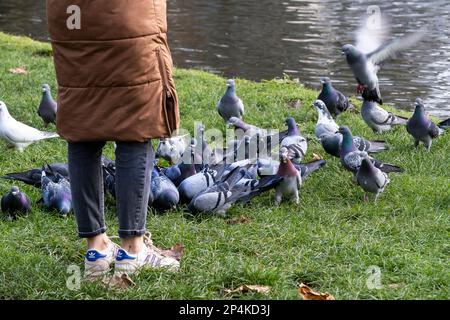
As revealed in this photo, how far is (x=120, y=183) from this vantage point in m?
3.30

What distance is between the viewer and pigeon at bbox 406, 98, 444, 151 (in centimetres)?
592

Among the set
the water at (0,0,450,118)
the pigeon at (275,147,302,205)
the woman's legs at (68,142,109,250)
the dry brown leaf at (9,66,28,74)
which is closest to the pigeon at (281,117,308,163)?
the pigeon at (275,147,302,205)

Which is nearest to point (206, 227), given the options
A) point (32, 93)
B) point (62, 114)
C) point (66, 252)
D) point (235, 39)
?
point (66, 252)

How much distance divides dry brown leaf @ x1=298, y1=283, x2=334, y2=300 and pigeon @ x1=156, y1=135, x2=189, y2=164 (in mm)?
2303

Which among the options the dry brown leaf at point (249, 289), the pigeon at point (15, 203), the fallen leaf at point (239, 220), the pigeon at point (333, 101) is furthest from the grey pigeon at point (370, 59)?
the dry brown leaf at point (249, 289)

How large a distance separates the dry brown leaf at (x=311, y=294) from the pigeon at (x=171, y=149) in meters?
2.30

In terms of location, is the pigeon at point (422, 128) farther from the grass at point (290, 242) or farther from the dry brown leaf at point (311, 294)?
A: the dry brown leaf at point (311, 294)

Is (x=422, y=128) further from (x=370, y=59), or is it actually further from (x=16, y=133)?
(x=16, y=133)

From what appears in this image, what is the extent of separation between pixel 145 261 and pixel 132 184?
1.52 ft

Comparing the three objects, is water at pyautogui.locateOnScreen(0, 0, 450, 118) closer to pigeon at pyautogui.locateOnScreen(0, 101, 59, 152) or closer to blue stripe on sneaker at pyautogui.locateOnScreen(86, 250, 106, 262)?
pigeon at pyautogui.locateOnScreen(0, 101, 59, 152)
